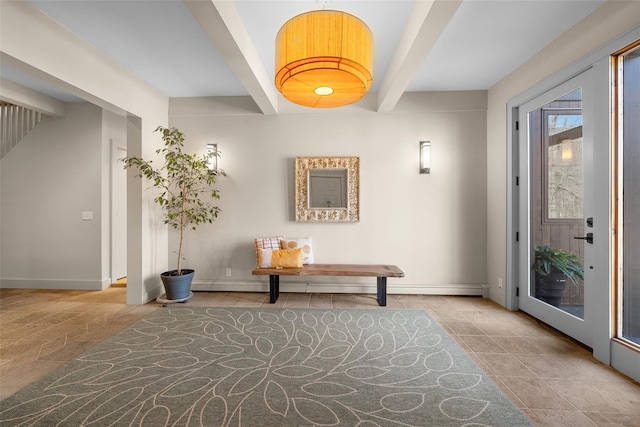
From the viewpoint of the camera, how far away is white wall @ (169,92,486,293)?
4.27 meters

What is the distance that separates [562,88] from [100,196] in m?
5.96

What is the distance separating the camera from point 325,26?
1715 millimetres

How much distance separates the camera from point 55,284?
462cm

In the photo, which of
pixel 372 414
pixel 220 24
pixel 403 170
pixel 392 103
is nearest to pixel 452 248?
pixel 403 170

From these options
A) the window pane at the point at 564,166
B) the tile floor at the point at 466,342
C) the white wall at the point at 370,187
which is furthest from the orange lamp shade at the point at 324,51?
the white wall at the point at 370,187

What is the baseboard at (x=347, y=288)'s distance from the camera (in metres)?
4.26

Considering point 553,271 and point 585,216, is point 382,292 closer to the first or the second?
point 553,271

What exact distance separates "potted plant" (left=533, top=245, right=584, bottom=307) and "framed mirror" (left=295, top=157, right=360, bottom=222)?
2.16 meters

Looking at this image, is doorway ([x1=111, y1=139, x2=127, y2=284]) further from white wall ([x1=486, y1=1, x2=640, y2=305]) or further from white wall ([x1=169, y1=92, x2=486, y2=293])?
white wall ([x1=486, y1=1, x2=640, y2=305])

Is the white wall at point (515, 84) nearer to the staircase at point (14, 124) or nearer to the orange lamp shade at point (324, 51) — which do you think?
the orange lamp shade at point (324, 51)

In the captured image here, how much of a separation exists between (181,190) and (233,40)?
7.88ft

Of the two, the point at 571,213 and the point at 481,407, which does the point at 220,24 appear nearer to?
the point at 481,407

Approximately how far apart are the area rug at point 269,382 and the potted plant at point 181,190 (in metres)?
0.80

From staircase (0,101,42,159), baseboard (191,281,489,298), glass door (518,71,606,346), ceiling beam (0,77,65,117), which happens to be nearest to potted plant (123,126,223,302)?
baseboard (191,281,489,298)
